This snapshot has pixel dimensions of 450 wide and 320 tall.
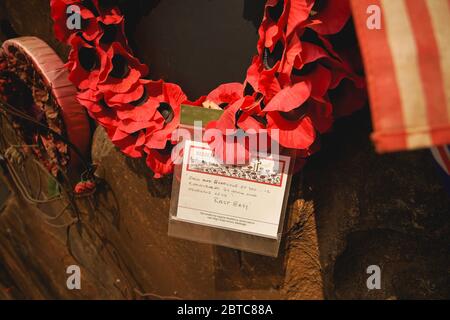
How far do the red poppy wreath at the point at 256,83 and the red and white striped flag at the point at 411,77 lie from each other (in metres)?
0.23

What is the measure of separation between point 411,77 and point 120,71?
2.51 ft

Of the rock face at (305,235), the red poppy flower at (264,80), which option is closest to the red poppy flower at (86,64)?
the rock face at (305,235)

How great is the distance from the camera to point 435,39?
0.60m

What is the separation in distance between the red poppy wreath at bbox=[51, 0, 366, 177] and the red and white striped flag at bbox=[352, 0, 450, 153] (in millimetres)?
233

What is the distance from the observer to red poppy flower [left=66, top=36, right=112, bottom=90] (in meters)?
1.07

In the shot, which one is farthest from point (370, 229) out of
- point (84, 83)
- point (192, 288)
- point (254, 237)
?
point (84, 83)

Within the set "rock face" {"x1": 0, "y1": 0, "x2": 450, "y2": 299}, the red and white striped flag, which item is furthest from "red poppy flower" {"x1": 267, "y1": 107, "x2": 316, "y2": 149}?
the red and white striped flag

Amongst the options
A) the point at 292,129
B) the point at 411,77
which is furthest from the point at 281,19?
the point at 411,77

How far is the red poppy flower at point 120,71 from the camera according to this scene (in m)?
1.08

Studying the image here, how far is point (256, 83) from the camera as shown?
940 millimetres

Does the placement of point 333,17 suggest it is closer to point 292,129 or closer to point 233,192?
point 292,129
